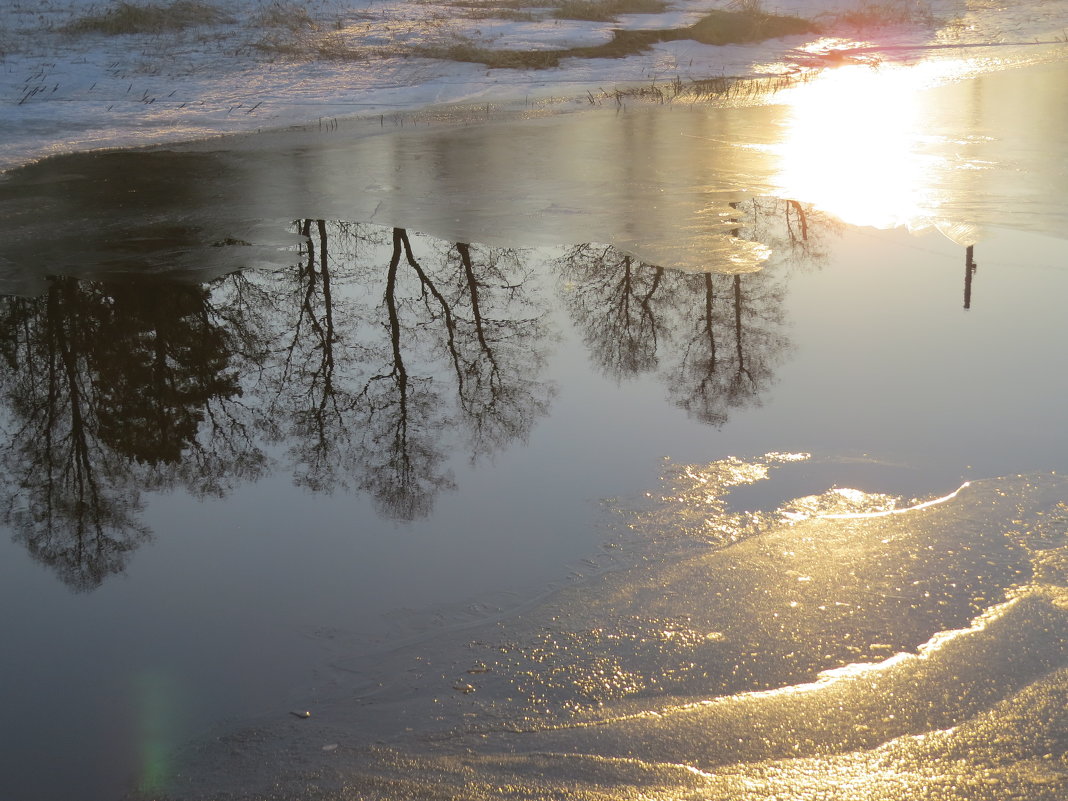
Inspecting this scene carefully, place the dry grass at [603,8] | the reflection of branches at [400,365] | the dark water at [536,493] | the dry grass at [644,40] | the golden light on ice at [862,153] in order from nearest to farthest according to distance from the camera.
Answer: the dark water at [536,493] → the reflection of branches at [400,365] → the golden light on ice at [862,153] → the dry grass at [644,40] → the dry grass at [603,8]

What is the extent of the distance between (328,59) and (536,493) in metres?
18.4

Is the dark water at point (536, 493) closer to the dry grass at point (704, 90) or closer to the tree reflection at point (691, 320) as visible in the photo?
the tree reflection at point (691, 320)

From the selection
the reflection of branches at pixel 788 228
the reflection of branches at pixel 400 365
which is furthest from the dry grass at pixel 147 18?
the reflection of branches at pixel 788 228

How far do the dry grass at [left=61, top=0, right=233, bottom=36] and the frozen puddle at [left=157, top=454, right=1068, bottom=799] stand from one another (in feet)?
72.4

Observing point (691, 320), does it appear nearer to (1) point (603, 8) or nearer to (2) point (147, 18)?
(2) point (147, 18)

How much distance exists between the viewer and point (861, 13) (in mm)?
28812

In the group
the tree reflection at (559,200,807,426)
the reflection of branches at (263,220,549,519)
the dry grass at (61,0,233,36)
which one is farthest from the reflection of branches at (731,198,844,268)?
the dry grass at (61,0,233,36)

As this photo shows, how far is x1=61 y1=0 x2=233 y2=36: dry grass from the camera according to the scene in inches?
896

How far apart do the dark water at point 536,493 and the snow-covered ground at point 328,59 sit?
7.44 metres

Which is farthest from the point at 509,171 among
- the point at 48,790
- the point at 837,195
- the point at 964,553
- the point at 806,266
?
the point at 48,790

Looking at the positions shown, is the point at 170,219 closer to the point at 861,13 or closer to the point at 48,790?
the point at 48,790

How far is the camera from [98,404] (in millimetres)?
6523

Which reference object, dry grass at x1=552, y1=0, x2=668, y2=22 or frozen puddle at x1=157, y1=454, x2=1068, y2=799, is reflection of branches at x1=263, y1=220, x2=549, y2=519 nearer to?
frozen puddle at x1=157, y1=454, x2=1068, y2=799

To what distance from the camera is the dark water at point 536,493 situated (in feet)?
11.9
